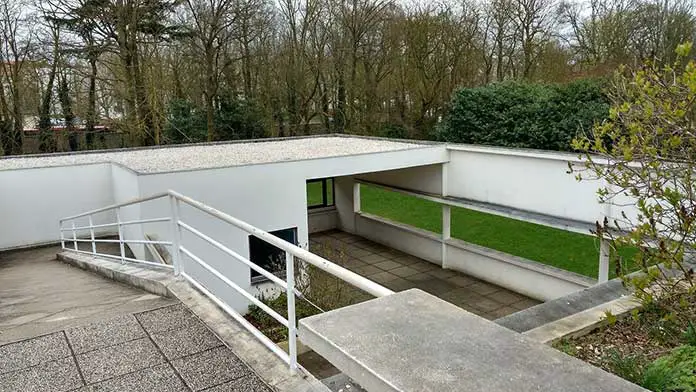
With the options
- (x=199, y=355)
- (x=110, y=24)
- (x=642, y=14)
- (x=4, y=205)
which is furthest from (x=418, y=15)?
(x=199, y=355)

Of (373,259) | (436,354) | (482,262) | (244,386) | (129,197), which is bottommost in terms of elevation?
(373,259)

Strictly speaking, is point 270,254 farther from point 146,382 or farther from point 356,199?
point 146,382

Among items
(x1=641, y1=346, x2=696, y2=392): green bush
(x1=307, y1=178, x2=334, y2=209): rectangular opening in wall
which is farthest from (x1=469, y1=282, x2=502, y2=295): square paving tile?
(x1=641, y1=346, x2=696, y2=392): green bush

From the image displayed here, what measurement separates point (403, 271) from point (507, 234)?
140 inches

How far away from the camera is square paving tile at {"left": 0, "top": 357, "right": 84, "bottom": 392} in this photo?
2.83 meters

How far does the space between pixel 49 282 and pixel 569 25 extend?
20153mm

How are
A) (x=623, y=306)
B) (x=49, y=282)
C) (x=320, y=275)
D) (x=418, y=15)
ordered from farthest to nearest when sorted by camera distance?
(x=418, y=15) → (x=320, y=275) → (x=49, y=282) → (x=623, y=306)

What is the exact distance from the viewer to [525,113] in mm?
16188

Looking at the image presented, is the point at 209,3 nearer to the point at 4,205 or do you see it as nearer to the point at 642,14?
the point at 4,205

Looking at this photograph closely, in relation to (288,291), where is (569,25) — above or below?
above

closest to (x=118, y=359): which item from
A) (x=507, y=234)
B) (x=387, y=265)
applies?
(x=387, y=265)

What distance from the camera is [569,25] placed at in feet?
67.1

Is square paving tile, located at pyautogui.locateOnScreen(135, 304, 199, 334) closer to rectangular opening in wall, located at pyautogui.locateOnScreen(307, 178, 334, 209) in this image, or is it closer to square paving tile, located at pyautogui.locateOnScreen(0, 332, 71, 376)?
square paving tile, located at pyautogui.locateOnScreen(0, 332, 71, 376)

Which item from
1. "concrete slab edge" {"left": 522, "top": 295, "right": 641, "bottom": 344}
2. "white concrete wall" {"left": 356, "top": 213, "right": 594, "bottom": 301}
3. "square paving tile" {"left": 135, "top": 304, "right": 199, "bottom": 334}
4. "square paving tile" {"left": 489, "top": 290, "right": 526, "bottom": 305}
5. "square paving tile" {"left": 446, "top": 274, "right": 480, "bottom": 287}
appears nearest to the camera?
"square paving tile" {"left": 135, "top": 304, "right": 199, "bottom": 334}
